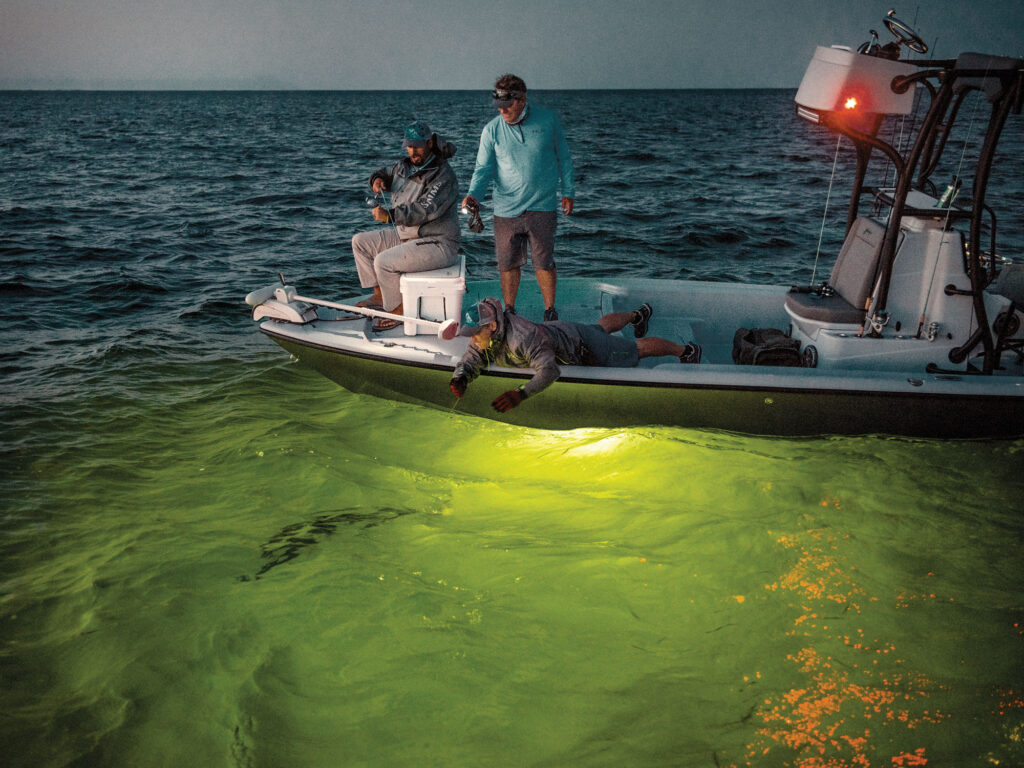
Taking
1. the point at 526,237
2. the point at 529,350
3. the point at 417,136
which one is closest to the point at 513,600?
the point at 529,350

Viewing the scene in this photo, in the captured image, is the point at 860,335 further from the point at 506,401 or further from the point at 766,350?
the point at 506,401

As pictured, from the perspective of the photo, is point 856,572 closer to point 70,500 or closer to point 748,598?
point 748,598

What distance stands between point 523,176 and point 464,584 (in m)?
3.29

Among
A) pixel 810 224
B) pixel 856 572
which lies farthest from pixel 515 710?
pixel 810 224

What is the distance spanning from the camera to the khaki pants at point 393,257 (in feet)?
17.4

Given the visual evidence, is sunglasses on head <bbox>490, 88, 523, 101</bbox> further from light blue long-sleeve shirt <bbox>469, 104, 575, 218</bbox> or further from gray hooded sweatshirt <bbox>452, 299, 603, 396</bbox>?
gray hooded sweatshirt <bbox>452, 299, 603, 396</bbox>

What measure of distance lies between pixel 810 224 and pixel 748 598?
13.8 meters

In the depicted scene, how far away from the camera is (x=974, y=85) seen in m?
4.55

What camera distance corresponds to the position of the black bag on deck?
17.4 ft

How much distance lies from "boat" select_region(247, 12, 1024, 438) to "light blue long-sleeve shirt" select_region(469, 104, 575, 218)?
833 mm

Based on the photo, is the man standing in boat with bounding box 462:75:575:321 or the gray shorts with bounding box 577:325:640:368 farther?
the man standing in boat with bounding box 462:75:575:321

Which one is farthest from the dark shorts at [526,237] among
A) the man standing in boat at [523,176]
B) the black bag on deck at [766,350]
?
the black bag on deck at [766,350]

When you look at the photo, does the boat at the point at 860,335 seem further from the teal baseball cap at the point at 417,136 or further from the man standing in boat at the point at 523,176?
the teal baseball cap at the point at 417,136

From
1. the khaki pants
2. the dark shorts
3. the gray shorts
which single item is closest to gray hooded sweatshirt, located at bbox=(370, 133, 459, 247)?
the khaki pants
